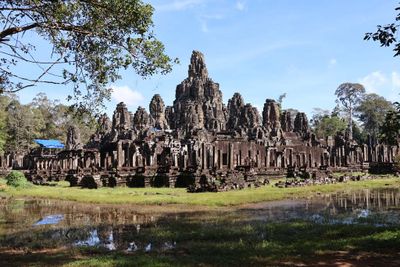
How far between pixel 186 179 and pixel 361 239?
1950 cm

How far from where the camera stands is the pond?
1132 cm

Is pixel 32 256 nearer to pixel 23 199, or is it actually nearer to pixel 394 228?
pixel 394 228

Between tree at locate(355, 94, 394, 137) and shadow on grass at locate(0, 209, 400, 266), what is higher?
tree at locate(355, 94, 394, 137)

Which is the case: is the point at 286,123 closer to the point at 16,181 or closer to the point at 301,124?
the point at 301,124

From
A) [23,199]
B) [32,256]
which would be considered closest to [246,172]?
[23,199]

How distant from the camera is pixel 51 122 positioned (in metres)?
82.5

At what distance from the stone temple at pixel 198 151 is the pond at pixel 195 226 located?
5.02 m

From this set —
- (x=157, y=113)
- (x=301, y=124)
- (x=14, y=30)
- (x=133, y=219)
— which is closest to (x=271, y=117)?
(x=301, y=124)

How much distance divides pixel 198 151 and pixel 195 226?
19.9 metres

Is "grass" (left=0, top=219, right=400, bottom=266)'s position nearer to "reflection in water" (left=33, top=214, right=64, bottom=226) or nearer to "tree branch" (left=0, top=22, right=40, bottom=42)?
"reflection in water" (left=33, top=214, right=64, bottom=226)

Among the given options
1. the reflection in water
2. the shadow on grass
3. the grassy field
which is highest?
the grassy field

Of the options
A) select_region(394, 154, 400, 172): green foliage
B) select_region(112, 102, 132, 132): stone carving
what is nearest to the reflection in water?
select_region(394, 154, 400, 172): green foliage

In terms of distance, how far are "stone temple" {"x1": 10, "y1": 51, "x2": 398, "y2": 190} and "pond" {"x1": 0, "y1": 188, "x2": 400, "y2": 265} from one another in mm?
5019

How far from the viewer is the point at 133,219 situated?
54.3ft
